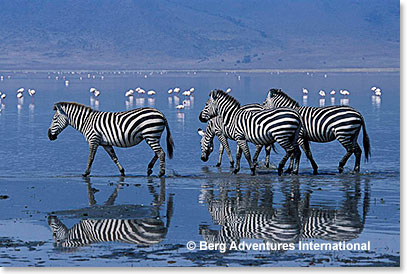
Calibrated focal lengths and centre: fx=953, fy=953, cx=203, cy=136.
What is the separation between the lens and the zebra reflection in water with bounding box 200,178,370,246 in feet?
37.1

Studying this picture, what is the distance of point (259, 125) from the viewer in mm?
16734

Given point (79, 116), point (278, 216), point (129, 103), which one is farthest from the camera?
point (129, 103)

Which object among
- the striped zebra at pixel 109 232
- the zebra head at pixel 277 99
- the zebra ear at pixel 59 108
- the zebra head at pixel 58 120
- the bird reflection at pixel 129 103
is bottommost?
the striped zebra at pixel 109 232

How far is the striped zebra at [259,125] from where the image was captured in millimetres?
16544

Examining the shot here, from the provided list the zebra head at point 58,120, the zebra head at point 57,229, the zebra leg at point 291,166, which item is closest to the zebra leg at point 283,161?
the zebra leg at point 291,166

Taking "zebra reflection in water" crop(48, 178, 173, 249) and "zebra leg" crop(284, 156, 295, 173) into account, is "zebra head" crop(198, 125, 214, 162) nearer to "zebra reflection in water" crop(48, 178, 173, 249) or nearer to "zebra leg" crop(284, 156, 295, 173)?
"zebra leg" crop(284, 156, 295, 173)

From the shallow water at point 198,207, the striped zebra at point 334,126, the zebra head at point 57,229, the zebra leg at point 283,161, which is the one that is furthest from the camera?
the striped zebra at point 334,126

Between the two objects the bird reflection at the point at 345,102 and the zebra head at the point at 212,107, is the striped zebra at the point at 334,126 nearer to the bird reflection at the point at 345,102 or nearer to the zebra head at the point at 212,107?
the zebra head at the point at 212,107

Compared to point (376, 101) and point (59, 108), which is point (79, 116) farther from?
point (376, 101)

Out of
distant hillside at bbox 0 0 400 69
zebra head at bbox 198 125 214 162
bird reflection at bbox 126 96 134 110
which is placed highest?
distant hillside at bbox 0 0 400 69

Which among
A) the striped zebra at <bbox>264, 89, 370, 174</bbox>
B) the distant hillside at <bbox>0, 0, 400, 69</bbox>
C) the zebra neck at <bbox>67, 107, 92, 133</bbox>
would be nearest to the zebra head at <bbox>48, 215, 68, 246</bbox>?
the zebra neck at <bbox>67, 107, 92, 133</bbox>

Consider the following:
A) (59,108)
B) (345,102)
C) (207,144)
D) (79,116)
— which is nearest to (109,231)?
(79,116)

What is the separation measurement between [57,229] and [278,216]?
2.95 metres

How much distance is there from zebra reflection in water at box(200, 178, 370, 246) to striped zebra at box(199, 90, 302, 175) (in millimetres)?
1142
